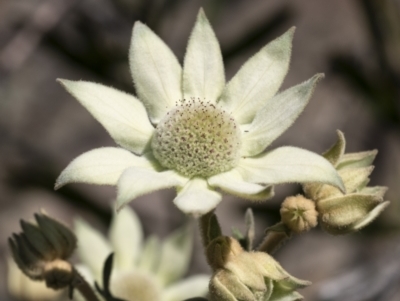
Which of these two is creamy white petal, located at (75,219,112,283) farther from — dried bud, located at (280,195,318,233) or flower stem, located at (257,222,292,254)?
dried bud, located at (280,195,318,233)

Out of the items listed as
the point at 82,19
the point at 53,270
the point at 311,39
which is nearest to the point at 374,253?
the point at 311,39

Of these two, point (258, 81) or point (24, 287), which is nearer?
point (258, 81)

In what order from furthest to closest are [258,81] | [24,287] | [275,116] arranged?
[24,287] → [258,81] → [275,116]

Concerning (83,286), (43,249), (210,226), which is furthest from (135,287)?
(210,226)

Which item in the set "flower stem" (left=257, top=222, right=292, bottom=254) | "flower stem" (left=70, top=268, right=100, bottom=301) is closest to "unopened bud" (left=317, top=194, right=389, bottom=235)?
"flower stem" (left=257, top=222, right=292, bottom=254)

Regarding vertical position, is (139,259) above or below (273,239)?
below

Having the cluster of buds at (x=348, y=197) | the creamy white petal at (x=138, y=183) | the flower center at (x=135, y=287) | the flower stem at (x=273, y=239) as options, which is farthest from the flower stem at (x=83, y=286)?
the cluster of buds at (x=348, y=197)

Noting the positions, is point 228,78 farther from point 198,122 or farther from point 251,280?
point 251,280

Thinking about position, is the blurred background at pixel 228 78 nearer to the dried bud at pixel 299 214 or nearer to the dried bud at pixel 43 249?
the dried bud at pixel 299 214
